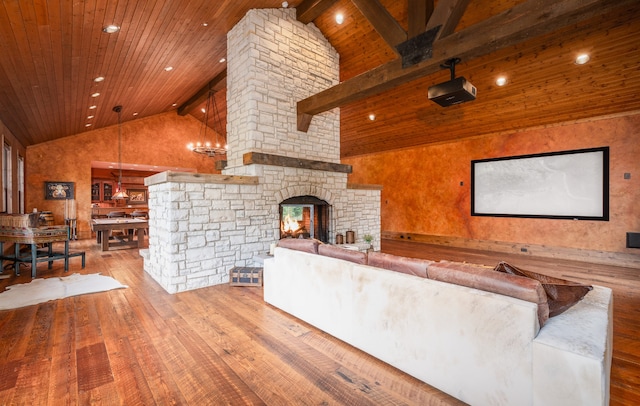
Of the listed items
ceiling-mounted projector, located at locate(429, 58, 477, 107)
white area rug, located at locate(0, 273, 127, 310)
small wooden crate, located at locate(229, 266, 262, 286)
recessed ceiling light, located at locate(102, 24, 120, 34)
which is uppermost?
recessed ceiling light, located at locate(102, 24, 120, 34)

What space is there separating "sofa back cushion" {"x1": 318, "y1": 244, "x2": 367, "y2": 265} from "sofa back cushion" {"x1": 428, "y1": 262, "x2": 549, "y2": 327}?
1.99 feet

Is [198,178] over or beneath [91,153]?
beneath

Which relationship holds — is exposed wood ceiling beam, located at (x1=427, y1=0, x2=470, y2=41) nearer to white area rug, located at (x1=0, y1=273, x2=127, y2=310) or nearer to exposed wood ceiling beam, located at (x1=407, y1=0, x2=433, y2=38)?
exposed wood ceiling beam, located at (x1=407, y1=0, x2=433, y2=38)

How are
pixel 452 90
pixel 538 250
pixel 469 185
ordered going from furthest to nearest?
1. pixel 469 185
2. pixel 538 250
3. pixel 452 90

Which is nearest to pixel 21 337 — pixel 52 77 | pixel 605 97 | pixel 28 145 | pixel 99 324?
pixel 99 324

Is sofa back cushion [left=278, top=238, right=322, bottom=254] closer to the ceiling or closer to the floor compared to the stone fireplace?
closer to the floor

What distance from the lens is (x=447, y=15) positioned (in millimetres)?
3348

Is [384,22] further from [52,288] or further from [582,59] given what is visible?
[52,288]

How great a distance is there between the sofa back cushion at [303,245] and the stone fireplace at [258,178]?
4.91 ft

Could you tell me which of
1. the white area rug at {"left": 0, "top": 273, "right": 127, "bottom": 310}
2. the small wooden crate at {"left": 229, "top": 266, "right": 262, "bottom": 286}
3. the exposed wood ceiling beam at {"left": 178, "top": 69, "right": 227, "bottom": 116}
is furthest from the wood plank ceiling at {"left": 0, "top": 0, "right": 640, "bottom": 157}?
the small wooden crate at {"left": 229, "top": 266, "right": 262, "bottom": 286}

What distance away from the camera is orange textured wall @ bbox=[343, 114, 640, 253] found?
17.9ft

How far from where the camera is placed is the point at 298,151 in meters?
5.34

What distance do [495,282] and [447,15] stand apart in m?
3.20

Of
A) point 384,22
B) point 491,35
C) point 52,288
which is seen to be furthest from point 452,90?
point 52,288
